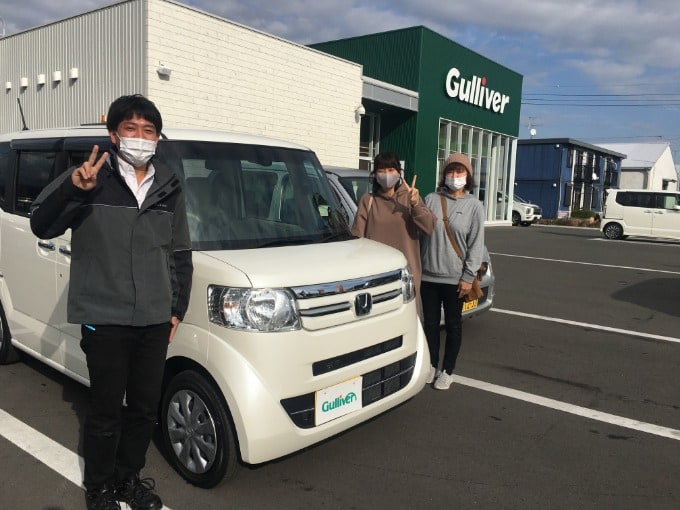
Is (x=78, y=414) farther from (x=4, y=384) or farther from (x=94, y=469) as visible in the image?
(x=94, y=469)

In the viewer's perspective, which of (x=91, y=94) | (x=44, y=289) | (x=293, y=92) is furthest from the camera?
(x=293, y=92)

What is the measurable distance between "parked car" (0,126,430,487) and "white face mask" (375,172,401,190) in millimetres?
464

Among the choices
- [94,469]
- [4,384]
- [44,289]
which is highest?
[44,289]

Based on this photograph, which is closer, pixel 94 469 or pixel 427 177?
pixel 94 469

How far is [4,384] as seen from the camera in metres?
4.50

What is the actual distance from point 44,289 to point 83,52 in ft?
38.1

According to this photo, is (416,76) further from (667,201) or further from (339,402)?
(339,402)

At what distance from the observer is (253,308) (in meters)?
2.79

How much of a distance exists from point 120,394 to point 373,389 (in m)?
1.37

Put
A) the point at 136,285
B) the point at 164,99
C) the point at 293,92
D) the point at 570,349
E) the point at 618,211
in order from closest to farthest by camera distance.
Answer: the point at 136,285 < the point at 570,349 < the point at 164,99 < the point at 293,92 < the point at 618,211

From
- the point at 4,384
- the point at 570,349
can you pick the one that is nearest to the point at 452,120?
the point at 570,349

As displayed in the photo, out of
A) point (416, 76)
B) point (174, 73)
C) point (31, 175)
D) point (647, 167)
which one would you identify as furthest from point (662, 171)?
point (31, 175)

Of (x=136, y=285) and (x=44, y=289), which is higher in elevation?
(x=136, y=285)

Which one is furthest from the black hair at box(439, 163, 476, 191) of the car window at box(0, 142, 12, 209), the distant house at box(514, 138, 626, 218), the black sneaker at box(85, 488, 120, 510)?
the distant house at box(514, 138, 626, 218)
